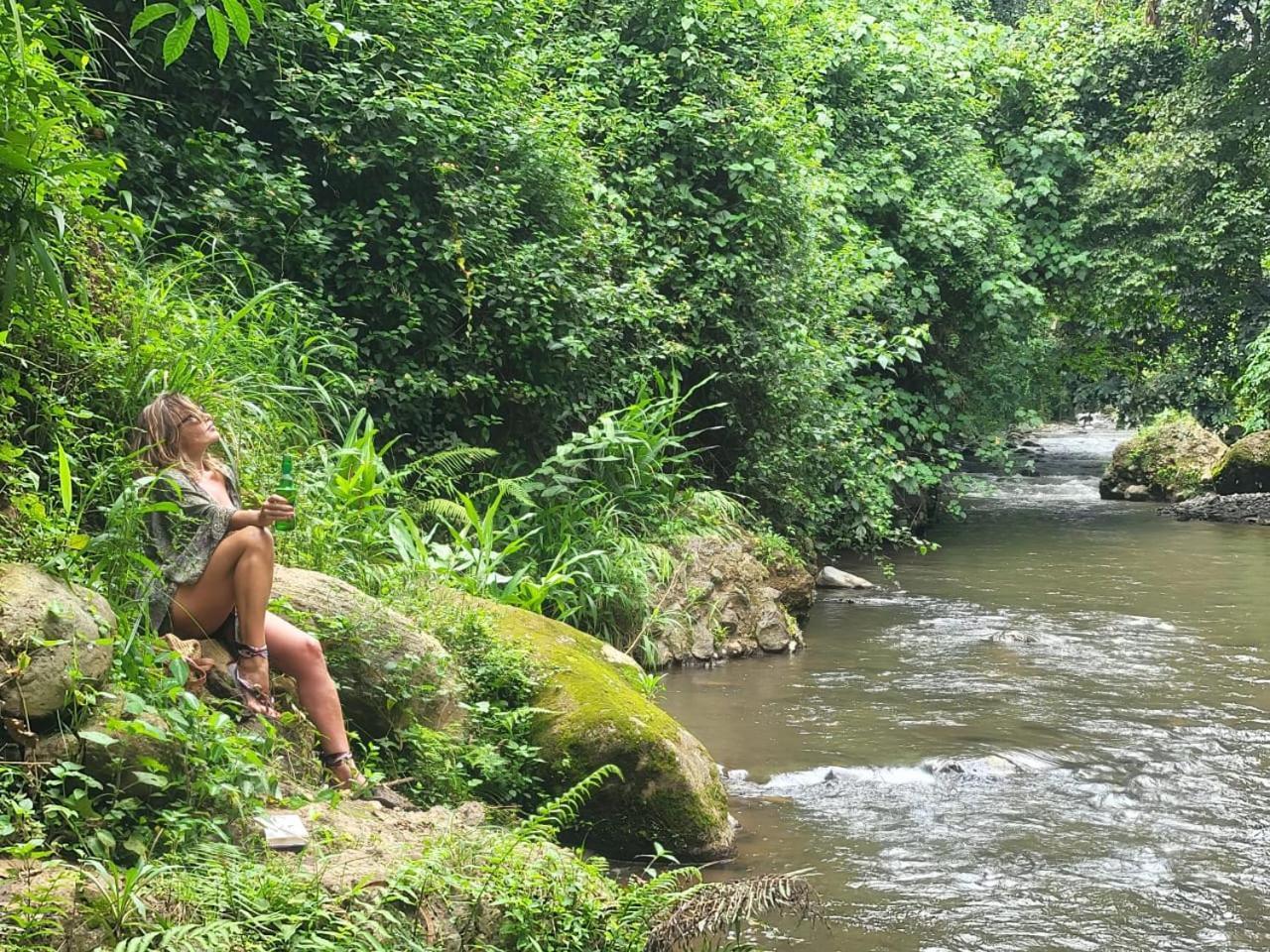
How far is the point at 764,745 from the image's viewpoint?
6.96 meters

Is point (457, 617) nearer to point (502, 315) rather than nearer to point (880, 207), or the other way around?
point (502, 315)

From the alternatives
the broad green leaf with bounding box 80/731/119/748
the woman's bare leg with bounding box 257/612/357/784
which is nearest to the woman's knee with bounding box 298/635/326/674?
the woman's bare leg with bounding box 257/612/357/784

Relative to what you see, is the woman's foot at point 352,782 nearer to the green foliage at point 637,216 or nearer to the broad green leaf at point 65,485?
the broad green leaf at point 65,485

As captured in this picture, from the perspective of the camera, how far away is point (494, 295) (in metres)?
8.95

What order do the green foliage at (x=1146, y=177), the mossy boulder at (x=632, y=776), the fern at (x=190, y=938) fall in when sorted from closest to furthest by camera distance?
1. the fern at (x=190, y=938)
2. the mossy boulder at (x=632, y=776)
3. the green foliage at (x=1146, y=177)

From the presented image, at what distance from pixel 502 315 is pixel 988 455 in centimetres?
748

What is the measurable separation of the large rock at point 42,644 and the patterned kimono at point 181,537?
2.41 feet

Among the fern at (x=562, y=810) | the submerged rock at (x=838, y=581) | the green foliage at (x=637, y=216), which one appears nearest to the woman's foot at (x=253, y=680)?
the fern at (x=562, y=810)

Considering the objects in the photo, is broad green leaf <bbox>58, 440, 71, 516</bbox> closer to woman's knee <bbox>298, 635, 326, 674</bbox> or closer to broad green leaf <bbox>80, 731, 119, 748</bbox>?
woman's knee <bbox>298, 635, 326, 674</bbox>

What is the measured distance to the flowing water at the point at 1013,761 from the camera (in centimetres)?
486

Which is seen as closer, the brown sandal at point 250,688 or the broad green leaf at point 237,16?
the broad green leaf at point 237,16

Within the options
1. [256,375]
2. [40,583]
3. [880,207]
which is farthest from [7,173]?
[880,207]

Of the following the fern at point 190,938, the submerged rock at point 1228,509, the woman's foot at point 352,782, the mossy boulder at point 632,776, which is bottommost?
the submerged rock at point 1228,509

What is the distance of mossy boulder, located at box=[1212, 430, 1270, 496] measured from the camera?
18.0 meters
